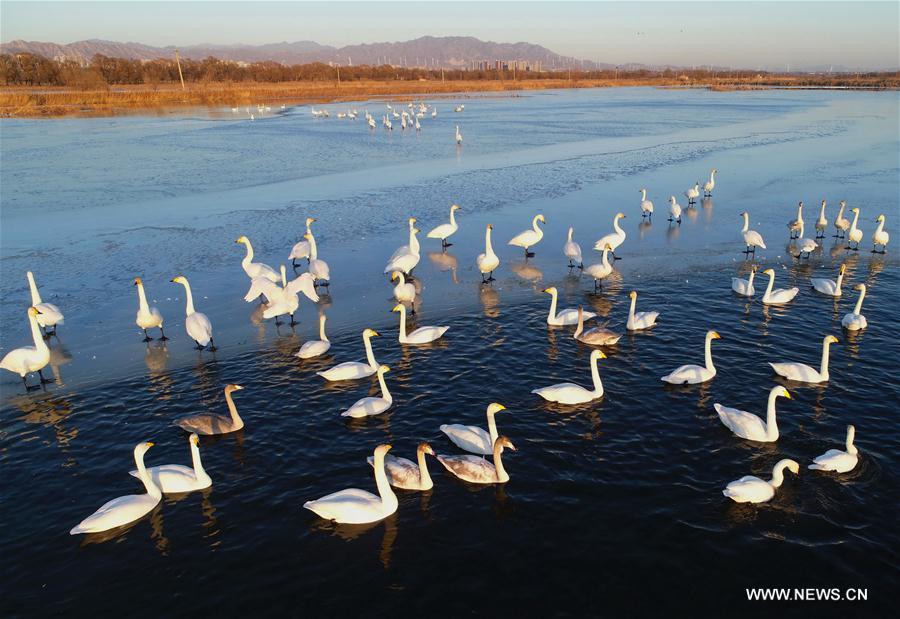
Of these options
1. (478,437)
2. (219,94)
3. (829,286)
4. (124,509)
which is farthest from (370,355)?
(219,94)

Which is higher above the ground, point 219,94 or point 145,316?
point 219,94

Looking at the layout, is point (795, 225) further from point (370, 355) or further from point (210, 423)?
point (210, 423)

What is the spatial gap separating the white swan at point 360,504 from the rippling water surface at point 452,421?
18 centimetres

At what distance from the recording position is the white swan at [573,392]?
37.4ft

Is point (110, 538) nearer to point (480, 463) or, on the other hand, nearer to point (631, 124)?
point (480, 463)

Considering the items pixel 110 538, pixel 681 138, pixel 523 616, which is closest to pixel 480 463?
pixel 523 616

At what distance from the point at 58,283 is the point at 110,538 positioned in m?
13.1

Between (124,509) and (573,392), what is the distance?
7.54 m

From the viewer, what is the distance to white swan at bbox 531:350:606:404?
1141cm

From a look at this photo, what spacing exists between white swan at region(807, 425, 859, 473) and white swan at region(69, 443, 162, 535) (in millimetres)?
9893

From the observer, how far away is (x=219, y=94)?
98938 mm

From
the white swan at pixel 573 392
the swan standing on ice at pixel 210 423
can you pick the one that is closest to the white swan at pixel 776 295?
the white swan at pixel 573 392

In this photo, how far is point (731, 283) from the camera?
18.0 metres

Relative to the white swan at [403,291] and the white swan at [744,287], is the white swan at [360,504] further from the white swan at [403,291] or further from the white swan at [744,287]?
the white swan at [744,287]
